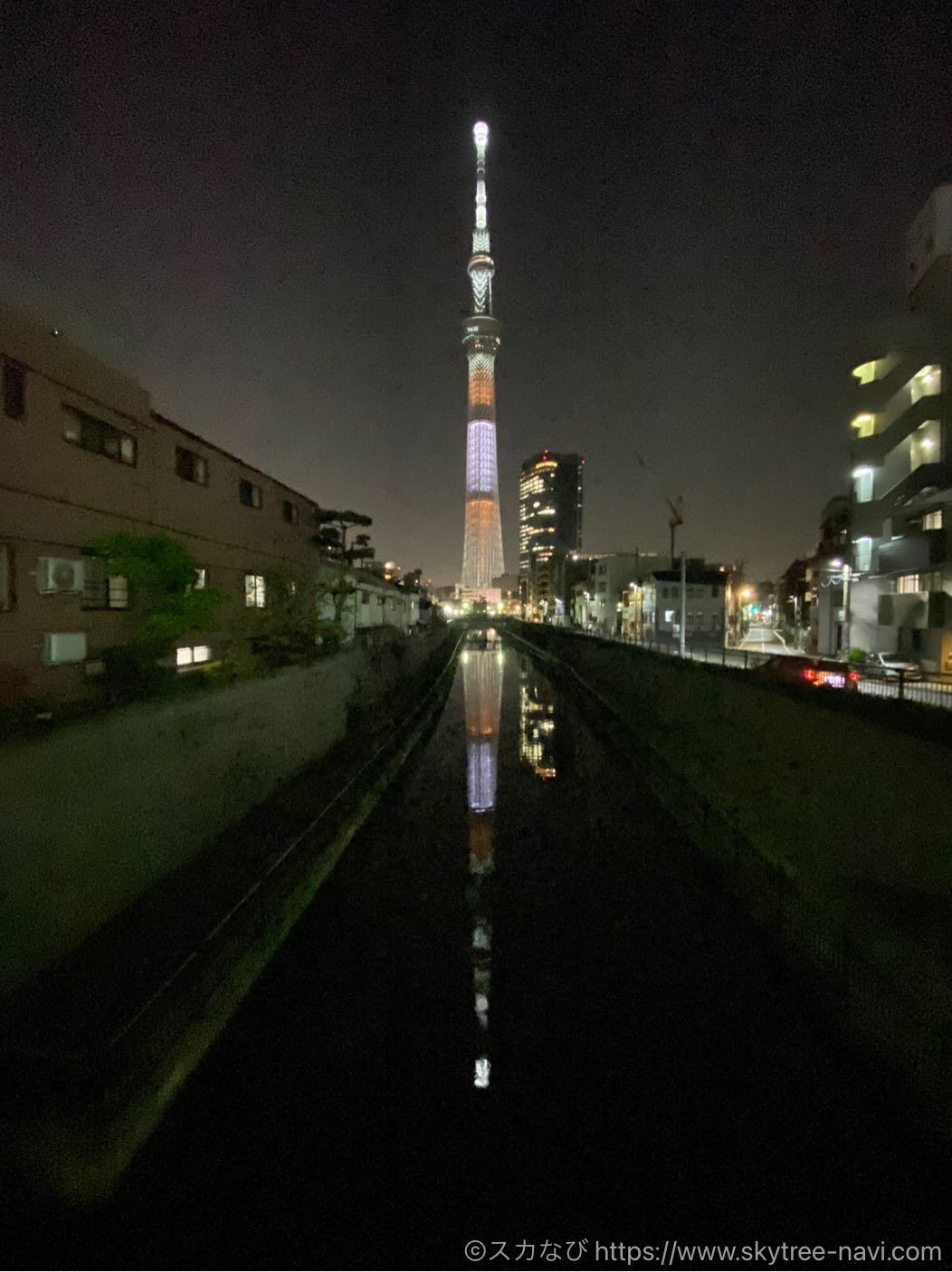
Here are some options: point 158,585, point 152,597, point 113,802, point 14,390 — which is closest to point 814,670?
point 158,585

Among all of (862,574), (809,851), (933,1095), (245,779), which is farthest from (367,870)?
(862,574)

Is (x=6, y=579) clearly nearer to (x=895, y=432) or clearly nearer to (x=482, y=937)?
(x=482, y=937)

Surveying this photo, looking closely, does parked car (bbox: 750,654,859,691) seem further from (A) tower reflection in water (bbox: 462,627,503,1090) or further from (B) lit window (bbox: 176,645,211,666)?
(B) lit window (bbox: 176,645,211,666)

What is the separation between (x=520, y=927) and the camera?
6.76 meters

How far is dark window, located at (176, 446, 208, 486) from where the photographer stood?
53.7 ft

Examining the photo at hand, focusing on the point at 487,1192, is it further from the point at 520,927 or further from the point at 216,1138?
the point at 520,927

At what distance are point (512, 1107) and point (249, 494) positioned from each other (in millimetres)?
19367

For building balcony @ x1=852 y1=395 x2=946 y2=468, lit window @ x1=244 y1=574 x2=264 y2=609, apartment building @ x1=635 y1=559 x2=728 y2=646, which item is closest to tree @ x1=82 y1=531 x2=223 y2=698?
lit window @ x1=244 y1=574 x2=264 y2=609

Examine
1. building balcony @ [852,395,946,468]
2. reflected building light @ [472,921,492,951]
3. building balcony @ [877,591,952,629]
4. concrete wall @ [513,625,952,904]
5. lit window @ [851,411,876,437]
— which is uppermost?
lit window @ [851,411,876,437]

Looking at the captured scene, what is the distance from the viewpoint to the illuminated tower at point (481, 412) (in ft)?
451

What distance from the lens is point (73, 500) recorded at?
12.2 metres

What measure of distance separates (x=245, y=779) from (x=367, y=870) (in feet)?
6.07

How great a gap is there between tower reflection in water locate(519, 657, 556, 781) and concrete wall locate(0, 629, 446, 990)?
647 cm

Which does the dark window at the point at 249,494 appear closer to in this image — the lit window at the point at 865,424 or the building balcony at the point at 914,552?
the building balcony at the point at 914,552
